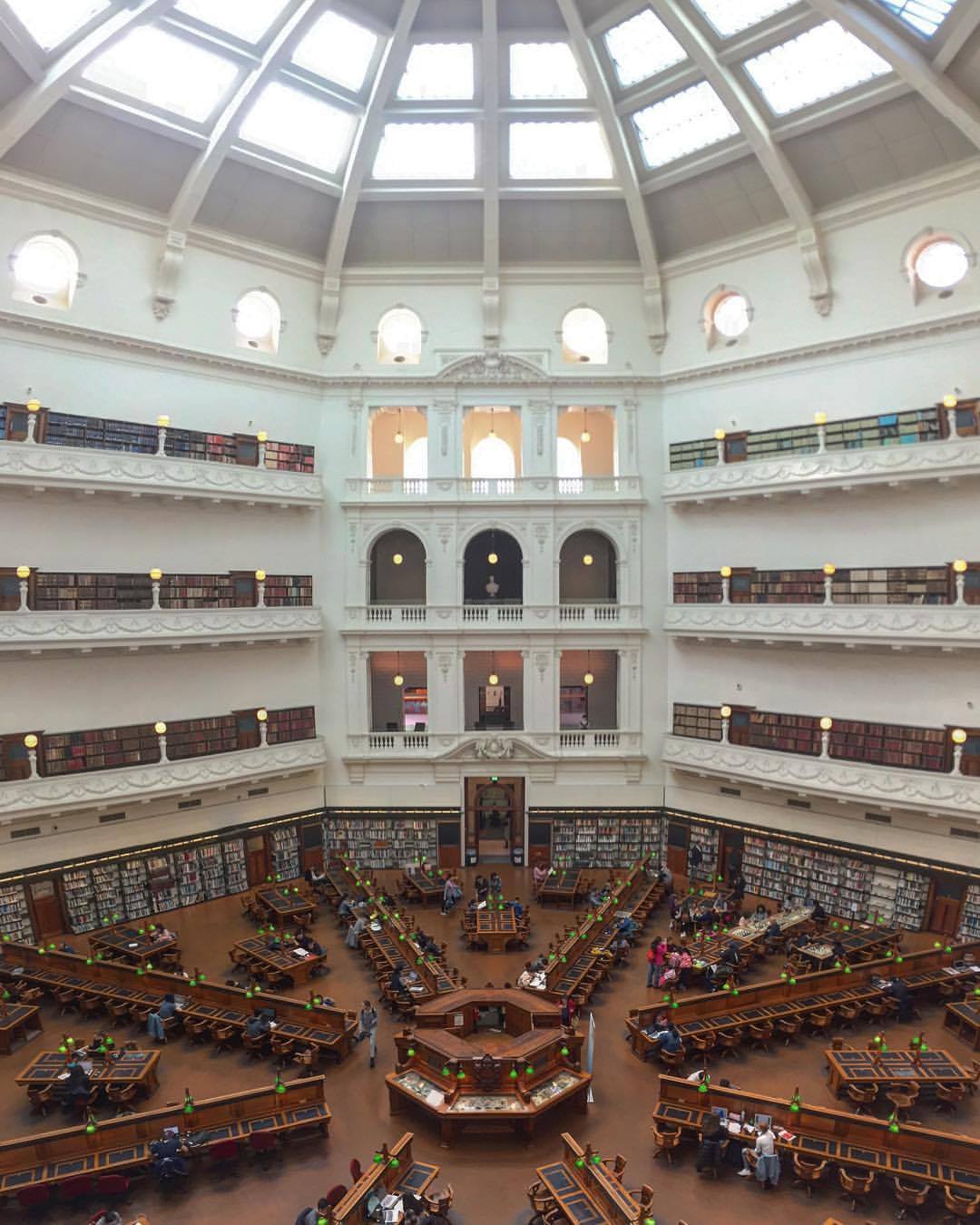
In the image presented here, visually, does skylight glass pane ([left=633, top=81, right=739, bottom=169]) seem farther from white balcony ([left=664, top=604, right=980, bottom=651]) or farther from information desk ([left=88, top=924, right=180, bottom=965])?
information desk ([left=88, top=924, right=180, bottom=965])

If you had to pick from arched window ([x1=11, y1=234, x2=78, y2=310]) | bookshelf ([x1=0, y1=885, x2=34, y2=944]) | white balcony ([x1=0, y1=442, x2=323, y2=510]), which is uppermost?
arched window ([x1=11, y1=234, x2=78, y2=310])

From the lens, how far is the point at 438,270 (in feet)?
71.4

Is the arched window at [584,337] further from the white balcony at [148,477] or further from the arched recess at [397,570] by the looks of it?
the white balcony at [148,477]

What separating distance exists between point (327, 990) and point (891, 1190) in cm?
978

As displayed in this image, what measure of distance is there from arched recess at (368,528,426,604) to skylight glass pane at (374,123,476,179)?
9711mm

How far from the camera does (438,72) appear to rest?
1894 cm

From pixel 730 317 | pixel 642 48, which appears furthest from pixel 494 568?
pixel 642 48

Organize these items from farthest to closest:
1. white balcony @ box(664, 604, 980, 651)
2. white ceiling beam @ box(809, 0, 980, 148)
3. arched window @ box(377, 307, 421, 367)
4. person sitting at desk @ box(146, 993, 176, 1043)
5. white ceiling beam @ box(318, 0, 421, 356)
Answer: arched window @ box(377, 307, 421, 367), white ceiling beam @ box(318, 0, 421, 356), white balcony @ box(664, 604, 980, 651), white ceiling beam @ box(809, 0, 980, 148), person sitting at desk @ box(146, 993, 176, 1043)

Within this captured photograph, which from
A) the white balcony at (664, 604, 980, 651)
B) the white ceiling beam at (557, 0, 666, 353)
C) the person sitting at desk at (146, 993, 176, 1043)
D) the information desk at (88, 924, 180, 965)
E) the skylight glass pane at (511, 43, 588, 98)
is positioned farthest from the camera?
the skylight glass pane at (511, 43, 588, 98)

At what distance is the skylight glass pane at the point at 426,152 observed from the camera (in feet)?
65.4

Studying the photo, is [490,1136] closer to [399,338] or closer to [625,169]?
[399,338]

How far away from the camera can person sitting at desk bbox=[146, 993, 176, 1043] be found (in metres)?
14.1

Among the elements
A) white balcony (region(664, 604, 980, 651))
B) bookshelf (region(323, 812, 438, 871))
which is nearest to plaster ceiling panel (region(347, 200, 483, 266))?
white balcony (region(664, 604, 980, 651))

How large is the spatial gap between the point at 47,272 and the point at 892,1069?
71.4ft
